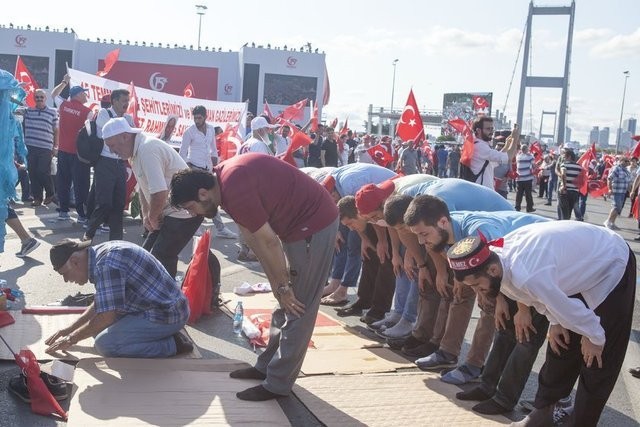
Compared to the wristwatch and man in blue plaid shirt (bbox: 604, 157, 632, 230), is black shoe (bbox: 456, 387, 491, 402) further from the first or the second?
man in blue plaid shirt (bbox: 604, 157, 632, 230)

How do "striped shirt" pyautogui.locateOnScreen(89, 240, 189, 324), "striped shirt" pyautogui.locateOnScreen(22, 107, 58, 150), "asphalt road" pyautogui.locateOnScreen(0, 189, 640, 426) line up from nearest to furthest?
"asphalt road" pyautogui.locateOnScreen(0, 189, 640, 426), "striped shirt" pyautogui.locateOnScreen(89, 240, 189, 324), "striped shirt" pyautogui.locateOnScreen(22, 107, 58, 150)

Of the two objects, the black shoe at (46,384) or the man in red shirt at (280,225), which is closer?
the man in red shirt at (280,225)

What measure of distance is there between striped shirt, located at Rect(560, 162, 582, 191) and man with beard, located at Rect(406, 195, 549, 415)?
28.8 ft

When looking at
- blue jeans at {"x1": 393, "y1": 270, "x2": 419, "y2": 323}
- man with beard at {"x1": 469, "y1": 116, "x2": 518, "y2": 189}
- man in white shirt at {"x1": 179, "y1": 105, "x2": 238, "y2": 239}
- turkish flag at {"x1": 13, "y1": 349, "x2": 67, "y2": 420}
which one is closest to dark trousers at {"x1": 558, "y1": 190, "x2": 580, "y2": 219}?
man with beard at {"x1": 469, "y1": 116, "x2": 518, "y2": 189}

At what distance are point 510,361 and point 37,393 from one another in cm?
252

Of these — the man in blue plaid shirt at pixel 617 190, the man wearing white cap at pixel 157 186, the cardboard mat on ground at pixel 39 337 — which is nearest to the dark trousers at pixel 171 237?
the man wearing white cap at pixel 157 186

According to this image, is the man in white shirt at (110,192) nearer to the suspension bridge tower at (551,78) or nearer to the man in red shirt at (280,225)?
the man in red shirt at (280,225)

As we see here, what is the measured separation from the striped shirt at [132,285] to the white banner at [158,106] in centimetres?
663

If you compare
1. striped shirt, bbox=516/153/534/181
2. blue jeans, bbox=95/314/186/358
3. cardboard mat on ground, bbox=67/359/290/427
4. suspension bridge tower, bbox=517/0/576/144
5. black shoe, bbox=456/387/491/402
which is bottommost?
cardboard mat on ground, bbox=67/359/290/427

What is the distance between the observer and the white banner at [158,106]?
10320 mm

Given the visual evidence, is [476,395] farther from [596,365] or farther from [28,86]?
[28,86]

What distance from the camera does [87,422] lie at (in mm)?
3256

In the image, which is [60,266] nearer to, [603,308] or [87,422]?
[87,422]

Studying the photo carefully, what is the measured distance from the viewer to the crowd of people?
9.71 ft
